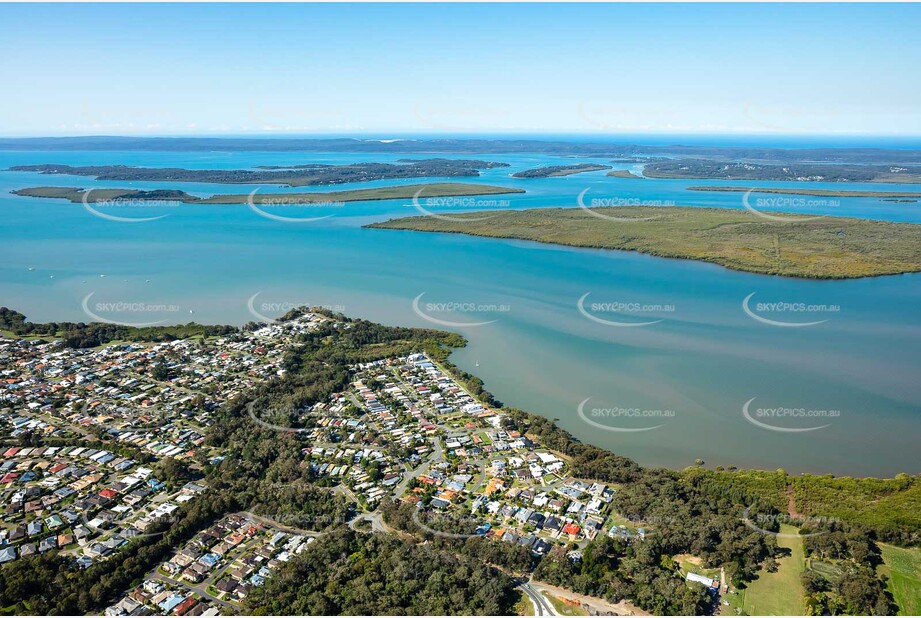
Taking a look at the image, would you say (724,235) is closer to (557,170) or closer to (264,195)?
(264,195)

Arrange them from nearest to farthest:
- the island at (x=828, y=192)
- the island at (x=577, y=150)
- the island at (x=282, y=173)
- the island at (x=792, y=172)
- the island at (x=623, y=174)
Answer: the island at (x=828, y=192)
the island at (x=282, y=173)
the island at (x=792, y=172)
the island at (x=623, y=174)
the island at (x=577, y=150)

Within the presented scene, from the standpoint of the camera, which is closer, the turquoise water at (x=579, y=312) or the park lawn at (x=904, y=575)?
the park lawn at (x=904, y=575)

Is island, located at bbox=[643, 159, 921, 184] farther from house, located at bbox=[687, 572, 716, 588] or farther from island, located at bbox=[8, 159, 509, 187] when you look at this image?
house, located at bbox=[687, 572, 716, 588]

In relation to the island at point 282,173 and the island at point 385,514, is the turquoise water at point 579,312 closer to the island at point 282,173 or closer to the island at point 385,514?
the island at point 385,514

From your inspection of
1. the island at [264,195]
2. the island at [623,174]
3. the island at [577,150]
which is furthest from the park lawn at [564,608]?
the island at [577,150]

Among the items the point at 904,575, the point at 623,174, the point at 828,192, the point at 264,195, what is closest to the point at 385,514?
the point at 904,575

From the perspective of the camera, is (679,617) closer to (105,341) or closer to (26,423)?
(26,423)

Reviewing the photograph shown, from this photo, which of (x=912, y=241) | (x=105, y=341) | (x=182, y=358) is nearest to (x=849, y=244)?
(x=912, y=241)
